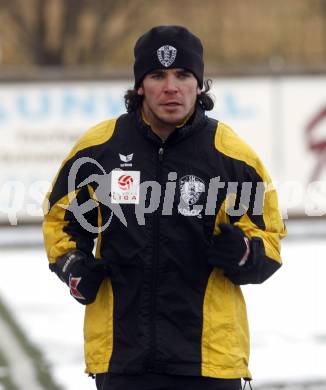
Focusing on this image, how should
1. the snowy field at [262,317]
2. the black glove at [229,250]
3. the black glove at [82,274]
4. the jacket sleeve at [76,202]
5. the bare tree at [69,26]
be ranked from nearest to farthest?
1. the black glove at [229,250]
2. the black glove at [82,274]
3. the jacket sleeve at [76,202]
4. the snowy field at [262,317]
5. the bare tree at [69,26]

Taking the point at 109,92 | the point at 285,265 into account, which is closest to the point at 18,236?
the point at 109,92

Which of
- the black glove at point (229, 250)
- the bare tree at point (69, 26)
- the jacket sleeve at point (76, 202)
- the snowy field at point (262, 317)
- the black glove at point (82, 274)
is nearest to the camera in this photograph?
the black glove at point (229, 250)

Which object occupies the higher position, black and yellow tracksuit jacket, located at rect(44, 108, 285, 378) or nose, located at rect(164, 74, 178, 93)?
nose, located at rect(164, 74, 178, 93)

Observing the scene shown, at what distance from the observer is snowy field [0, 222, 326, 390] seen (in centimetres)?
717

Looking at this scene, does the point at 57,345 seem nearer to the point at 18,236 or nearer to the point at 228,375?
the point at 228,375

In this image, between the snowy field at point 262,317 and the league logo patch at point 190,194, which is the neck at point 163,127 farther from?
the snowy field at point 262,317

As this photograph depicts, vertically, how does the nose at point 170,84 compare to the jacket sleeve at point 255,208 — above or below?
above

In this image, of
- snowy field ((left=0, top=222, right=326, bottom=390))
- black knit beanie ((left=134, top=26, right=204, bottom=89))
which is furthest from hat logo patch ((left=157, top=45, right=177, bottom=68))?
snowy field ((left=0, top=222, right=326, bottom=390))

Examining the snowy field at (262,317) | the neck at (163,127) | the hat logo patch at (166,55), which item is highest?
the hat logo patch at (166,55)

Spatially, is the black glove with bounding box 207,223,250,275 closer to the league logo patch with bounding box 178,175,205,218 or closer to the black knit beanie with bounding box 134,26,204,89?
the league logo patch with bounding box 178,175,205,218

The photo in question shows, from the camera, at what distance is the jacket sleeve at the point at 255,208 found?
398cm

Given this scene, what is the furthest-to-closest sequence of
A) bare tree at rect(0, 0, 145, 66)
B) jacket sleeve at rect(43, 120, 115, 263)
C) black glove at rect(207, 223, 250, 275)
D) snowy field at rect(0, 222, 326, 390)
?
bare tree at rect(0, 0, 145, 66), snowy field at rect(0, 222, 326, 390), jacket sleeve at rect(43, 120, 115, 263), black glove at rect(207, 223, 250, 275)

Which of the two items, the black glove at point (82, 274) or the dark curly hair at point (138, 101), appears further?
the dark curly hair at point (138, 101)

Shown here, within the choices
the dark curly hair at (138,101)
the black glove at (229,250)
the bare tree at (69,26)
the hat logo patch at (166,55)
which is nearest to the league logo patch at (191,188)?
the black glove at (229,250)
